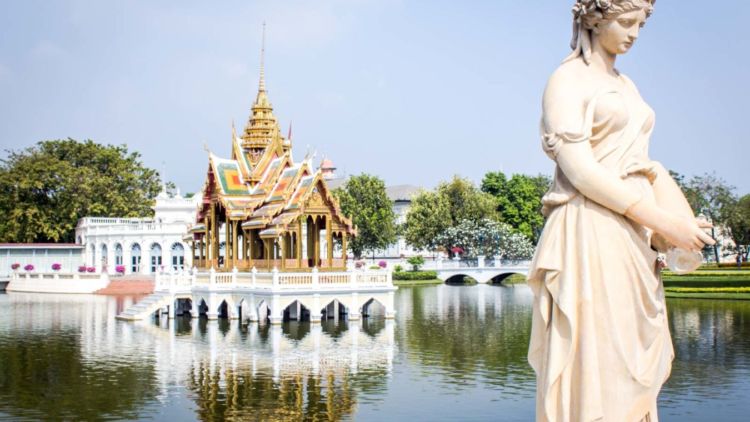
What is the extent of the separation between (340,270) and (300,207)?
2.96m

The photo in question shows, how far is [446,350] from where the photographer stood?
2258cm

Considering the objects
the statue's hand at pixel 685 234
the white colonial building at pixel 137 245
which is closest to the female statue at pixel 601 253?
the statue's hand at pixel 685 234

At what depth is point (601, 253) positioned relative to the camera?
193 inches

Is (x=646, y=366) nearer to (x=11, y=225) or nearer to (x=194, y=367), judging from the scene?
(x=194, y=367)

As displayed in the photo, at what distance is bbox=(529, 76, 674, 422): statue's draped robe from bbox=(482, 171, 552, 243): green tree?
63934 millimetres

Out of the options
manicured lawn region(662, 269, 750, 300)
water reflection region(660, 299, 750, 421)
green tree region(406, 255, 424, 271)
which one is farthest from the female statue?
green tree region(406, 255, 424, 271)

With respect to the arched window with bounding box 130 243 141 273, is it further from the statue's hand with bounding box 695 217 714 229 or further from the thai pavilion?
the statue's hand with bounding box 695 217 714 229

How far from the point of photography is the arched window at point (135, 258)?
53.7 metres

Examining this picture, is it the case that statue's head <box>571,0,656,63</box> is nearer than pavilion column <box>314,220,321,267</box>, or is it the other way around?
statue's head <box>571,0,656,63</box>

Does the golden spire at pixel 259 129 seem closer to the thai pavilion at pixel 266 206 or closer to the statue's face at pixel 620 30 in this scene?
the thai pavilion at pixel 266 206

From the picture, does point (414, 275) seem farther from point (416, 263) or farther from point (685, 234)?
point (685, 234)

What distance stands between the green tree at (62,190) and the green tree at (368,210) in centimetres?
1416

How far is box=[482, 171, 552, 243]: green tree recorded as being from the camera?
70000 millimetres

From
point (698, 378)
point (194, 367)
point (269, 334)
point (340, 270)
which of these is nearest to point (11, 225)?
point (340, 270)
